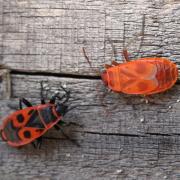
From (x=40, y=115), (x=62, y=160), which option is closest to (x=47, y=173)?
(x=62, y=160)

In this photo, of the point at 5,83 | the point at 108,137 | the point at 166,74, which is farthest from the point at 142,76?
the point at 5,83

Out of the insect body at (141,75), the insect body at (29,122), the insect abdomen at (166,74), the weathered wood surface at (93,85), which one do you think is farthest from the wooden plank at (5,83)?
the insect abdomen at (166,74)

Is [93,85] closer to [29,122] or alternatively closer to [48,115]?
[48,115]

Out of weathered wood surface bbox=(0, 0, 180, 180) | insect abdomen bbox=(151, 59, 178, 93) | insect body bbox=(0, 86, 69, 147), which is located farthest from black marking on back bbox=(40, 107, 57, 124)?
insect abdomen bbox=(151, 59, 178, 93)

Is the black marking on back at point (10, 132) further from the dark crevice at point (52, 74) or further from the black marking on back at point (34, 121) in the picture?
the dark crevice at point (52, 74)

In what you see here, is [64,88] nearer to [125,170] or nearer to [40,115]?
[40,115]

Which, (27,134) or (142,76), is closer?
(142,76)

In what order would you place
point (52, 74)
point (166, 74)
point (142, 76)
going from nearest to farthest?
1. point (166, 74)
2. point (142, 76)
3. point (52, 74)
